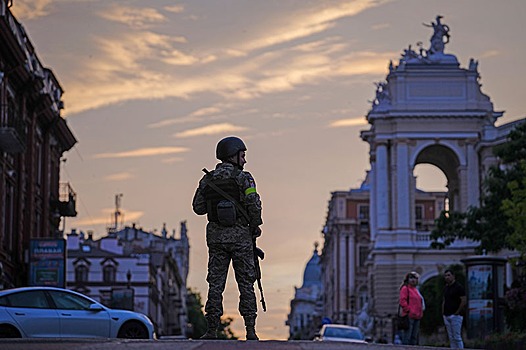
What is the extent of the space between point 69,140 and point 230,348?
2228 inches

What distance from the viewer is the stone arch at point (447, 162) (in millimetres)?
93812

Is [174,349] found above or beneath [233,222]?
beneath

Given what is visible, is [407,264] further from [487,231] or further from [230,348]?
[230,348]

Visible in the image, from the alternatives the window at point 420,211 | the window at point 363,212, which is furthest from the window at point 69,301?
the window at point 363,212

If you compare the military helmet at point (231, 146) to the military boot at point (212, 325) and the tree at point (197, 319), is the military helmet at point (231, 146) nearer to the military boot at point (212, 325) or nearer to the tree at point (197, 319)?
the military boot at point (212, 325)

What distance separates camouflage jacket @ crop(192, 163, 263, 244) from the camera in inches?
714

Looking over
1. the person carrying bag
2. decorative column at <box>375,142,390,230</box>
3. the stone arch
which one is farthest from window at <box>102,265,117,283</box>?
the person carrying bag

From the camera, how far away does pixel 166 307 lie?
423 feet

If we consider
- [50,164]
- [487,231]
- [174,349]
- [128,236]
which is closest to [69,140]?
[50,164]

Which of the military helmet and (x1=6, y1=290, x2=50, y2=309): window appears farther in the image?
(x1=6, y1=290, x2=50, y2=309): window

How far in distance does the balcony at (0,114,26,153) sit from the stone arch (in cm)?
4422

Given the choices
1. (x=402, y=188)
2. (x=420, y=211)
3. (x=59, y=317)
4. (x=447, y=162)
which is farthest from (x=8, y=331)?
(x=420, y=211)

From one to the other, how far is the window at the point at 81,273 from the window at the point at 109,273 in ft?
4.07

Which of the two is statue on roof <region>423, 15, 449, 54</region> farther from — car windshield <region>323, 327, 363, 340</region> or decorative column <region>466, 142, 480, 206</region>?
car windshield <region>323, 327, 363, 340</region>
